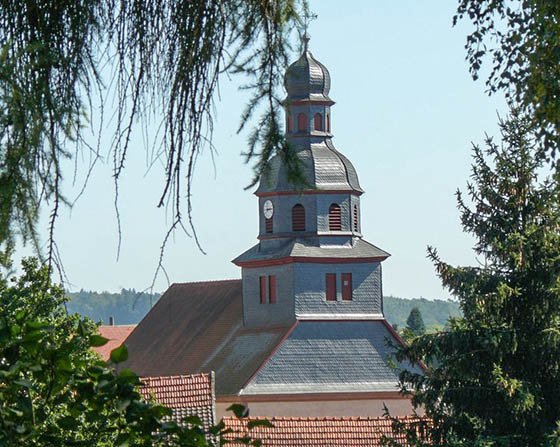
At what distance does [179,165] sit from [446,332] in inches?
792

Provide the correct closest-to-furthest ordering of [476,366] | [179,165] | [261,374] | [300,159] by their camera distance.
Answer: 1. [179,165]
2. [300,159]
3. [476,366]
4. [261,374]

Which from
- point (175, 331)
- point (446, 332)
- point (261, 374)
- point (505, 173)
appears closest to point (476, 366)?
point (446, 332)

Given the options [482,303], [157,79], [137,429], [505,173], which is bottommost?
[137,429]

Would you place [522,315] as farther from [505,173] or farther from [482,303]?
[505,173]

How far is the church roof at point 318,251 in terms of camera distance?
52.3 meters

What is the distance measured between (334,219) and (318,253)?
156cm

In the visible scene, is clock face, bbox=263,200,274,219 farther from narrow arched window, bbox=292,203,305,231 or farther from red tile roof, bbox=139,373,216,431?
red tile roof, bbox=139,373,216,431

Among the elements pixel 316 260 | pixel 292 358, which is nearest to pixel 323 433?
pixel 292 358

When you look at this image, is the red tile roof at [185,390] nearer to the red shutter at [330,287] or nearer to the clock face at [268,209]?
the red shutter at [330,287]

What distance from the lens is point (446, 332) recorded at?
23828 mm

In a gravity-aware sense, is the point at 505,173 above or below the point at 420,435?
above

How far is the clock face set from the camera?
5303 centimetres

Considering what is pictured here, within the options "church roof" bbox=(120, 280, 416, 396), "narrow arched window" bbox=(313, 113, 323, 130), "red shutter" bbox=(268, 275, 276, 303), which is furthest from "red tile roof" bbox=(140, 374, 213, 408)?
"narrow arched window" bbox=(313, 113, 323, 130)

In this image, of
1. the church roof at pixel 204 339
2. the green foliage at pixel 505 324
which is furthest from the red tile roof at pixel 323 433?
the church roof at pixel 204 339
